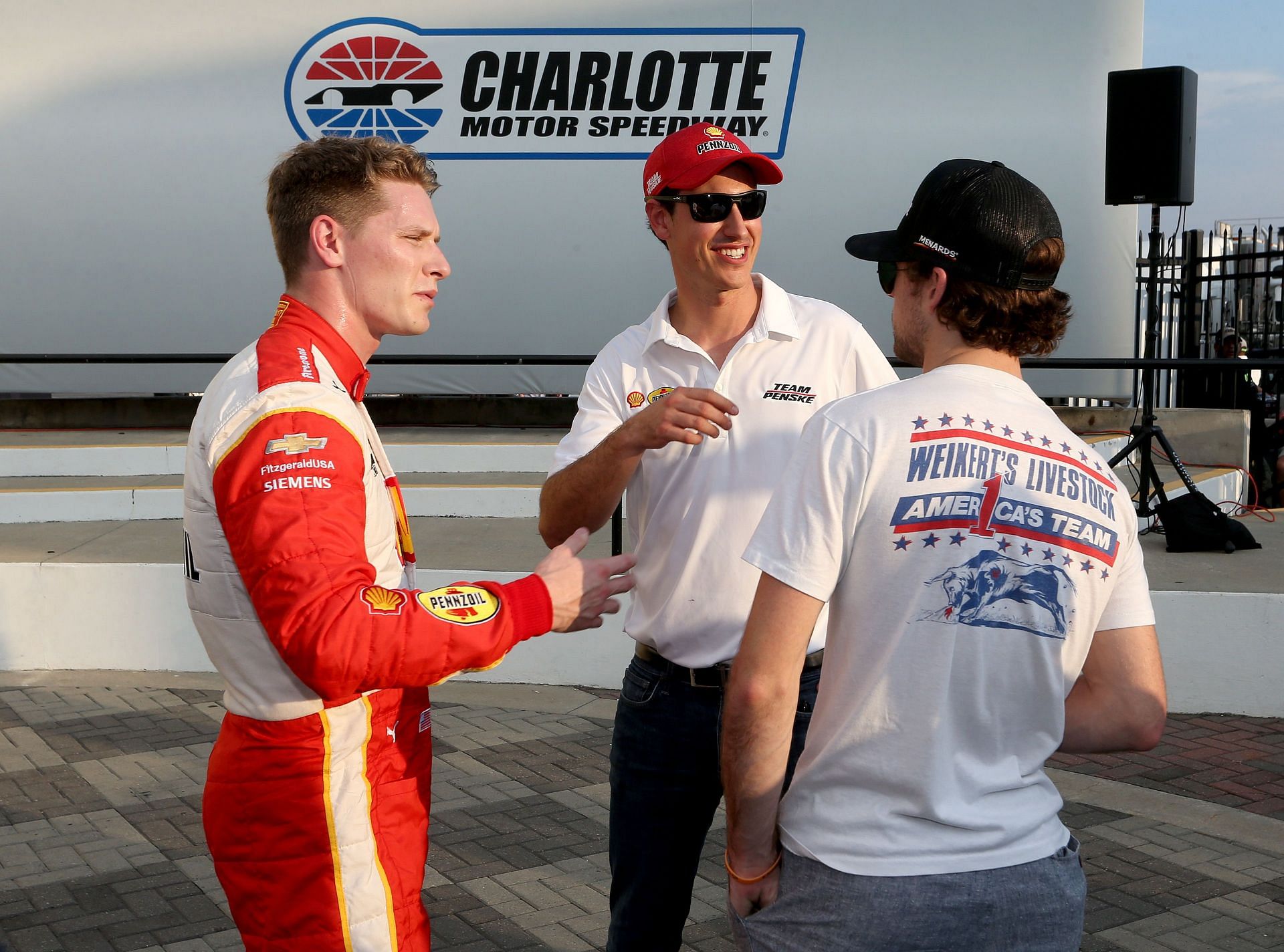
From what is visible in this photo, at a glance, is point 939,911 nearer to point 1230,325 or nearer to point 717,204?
point 717,204

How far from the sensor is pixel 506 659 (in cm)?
641

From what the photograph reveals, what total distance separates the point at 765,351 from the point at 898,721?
3.85 feet

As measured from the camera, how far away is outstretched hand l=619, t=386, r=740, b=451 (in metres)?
2.13

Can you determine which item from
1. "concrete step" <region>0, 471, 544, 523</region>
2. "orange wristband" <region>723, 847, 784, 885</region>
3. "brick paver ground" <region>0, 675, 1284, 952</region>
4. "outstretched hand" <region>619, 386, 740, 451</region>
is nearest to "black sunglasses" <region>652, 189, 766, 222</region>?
"outstretched hand" <region>619, 386, 740, 451</region>

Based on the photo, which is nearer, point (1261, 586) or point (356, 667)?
point (356, 667)

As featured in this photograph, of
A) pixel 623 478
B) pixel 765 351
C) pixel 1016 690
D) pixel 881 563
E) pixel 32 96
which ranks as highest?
pixel 32 96

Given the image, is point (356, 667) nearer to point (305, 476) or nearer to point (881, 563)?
point (305, 476)

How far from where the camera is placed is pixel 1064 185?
10.6m

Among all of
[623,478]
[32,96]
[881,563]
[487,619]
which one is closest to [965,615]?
[881,563]

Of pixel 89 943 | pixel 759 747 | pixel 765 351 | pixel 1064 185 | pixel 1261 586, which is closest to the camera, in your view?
pixel 759 747

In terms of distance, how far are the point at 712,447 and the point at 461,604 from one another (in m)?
0.90

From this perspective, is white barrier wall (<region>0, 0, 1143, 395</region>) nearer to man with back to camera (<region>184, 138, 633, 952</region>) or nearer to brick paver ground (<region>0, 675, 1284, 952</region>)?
brick paver ground (<region>0, 675, 1284, 952</region>)

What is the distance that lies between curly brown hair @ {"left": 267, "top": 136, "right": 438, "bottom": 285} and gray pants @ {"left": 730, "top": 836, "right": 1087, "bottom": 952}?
1.22 meters

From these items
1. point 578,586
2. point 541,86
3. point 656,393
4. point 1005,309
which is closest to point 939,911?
point 578,586
